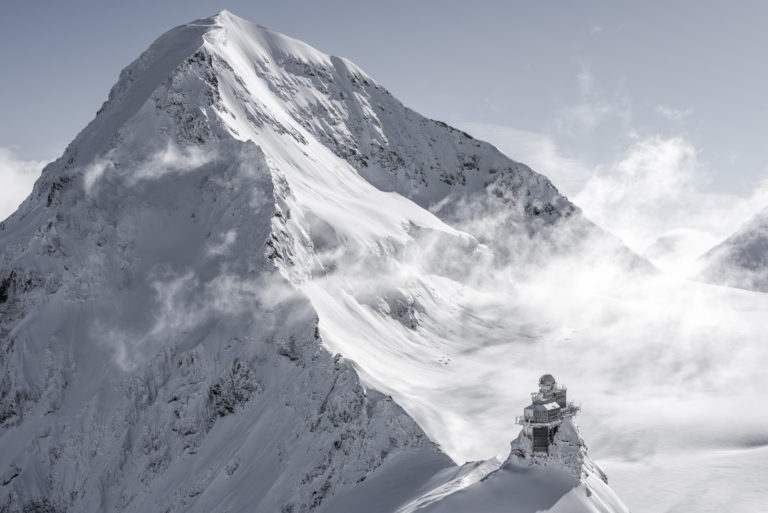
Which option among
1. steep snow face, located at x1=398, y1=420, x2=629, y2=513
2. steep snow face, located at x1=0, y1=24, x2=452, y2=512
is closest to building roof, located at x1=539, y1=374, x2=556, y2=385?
steep snow face, located at x1=398, y1=420, x2=629, y2=513

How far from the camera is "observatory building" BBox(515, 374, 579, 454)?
3975cm

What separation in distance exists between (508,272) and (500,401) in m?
65.0

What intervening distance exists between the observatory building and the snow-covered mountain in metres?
1.55

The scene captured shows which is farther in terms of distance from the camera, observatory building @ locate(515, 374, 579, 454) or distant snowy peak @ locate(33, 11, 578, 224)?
distant snowy peak @ locate(33, 11, 578, 224)

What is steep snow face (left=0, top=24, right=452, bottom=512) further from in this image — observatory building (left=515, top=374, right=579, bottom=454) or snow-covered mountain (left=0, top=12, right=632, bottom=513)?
observatory building (left=515, top=374, right=579, bottom=454)

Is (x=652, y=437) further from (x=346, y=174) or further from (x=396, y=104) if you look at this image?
(x=396, y=104)

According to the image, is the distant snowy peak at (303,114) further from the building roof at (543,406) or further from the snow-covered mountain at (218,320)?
the building roof at (543,406)

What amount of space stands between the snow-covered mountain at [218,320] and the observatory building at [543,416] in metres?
1.55

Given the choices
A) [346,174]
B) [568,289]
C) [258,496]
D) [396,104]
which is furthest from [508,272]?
[258,496]

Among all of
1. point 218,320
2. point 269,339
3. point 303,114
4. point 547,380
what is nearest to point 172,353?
point 218,320

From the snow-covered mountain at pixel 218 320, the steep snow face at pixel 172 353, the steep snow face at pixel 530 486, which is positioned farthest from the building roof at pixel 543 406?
the steep snow face at pixel 172 353

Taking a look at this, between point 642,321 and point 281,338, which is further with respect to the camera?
point 642,321

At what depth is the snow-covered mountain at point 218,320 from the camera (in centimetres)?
5569

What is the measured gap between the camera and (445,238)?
113875mm
